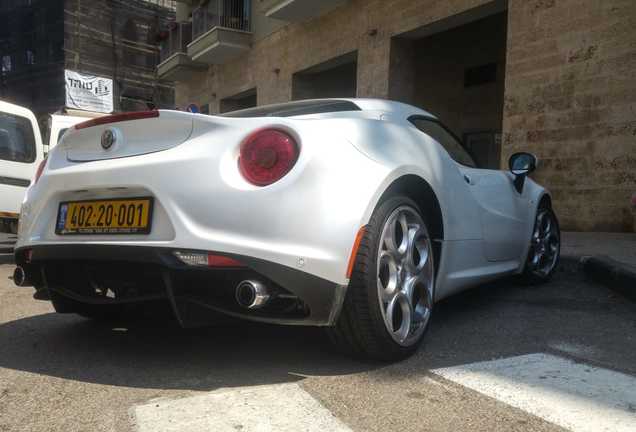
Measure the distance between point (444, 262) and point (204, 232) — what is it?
1307 millimetres

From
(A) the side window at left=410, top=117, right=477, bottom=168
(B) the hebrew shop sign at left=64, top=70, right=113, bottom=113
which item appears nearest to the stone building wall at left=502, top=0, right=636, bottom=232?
(A) the side window at left=410, top=117, right=477, bottom=168

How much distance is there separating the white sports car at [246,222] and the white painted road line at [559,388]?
349mm

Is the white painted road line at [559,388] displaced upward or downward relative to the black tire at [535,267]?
downward

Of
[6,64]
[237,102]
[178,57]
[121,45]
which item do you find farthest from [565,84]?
[6,64]

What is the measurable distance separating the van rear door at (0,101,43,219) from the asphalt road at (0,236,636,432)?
341 cm

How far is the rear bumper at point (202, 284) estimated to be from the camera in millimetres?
2055

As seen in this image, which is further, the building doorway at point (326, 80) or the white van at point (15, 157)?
the building doorway at point (326, 80)

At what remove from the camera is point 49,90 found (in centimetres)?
3341

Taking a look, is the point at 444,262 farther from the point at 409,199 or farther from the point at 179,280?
the point at 179,280

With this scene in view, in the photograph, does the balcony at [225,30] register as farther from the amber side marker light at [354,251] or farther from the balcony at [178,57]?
the amber side marker light at [354,251]

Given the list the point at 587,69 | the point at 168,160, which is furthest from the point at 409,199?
the point at 587,69

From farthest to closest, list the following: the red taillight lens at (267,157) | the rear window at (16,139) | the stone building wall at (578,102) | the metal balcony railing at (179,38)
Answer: the metal balcony railing at (179,38) < the stone building wall at (578,102) < the rear window at (16,139) < the red taillight lens at (267,157)

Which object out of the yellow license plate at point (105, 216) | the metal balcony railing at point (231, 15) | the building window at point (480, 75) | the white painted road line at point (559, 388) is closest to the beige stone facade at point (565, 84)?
the building window at point (480, 75)

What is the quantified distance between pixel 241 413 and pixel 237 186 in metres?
0.79
